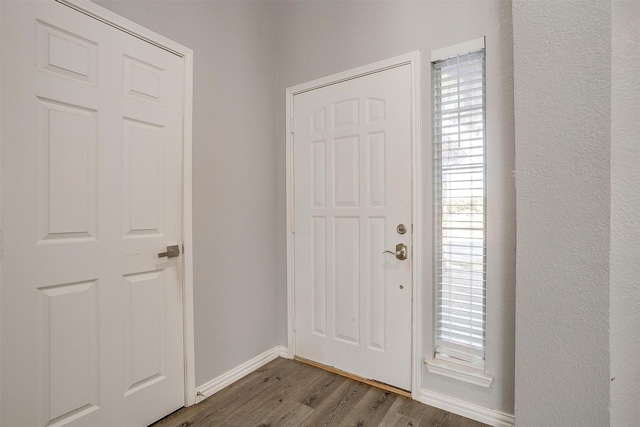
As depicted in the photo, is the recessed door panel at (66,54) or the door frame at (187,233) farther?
the door frame at (187,233)

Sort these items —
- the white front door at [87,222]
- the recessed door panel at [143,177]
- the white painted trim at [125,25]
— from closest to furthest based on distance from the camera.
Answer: the white front door at [87,222]
the white painted trim at [125,25]
the recessed door panel at [143,177]

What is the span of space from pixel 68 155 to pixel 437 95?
1963mm

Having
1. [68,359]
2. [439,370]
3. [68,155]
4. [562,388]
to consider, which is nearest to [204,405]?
[68,359]

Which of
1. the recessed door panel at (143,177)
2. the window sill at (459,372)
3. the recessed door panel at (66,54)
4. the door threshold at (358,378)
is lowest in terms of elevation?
A: the door threshold at (358,378)

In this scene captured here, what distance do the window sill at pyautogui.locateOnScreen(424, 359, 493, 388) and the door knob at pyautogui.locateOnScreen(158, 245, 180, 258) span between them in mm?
1621

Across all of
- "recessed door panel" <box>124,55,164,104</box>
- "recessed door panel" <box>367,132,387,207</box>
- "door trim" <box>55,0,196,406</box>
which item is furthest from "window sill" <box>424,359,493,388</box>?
"recessed door panel" <box>124,55,164,104</box>

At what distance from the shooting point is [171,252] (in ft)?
5.78

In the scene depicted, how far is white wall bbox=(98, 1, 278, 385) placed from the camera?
190 centimetres

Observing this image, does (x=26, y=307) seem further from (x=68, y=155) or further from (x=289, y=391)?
(x=289, y=391)

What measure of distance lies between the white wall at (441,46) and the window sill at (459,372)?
4 cm

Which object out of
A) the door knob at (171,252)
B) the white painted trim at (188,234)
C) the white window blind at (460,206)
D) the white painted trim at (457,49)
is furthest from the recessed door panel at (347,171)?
the door knob at (171,252)

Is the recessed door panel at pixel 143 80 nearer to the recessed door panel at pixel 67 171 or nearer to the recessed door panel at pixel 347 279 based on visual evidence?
the recessed door panel at pixel 67 171

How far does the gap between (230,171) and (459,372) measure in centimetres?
189

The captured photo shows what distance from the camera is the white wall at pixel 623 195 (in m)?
0.90
